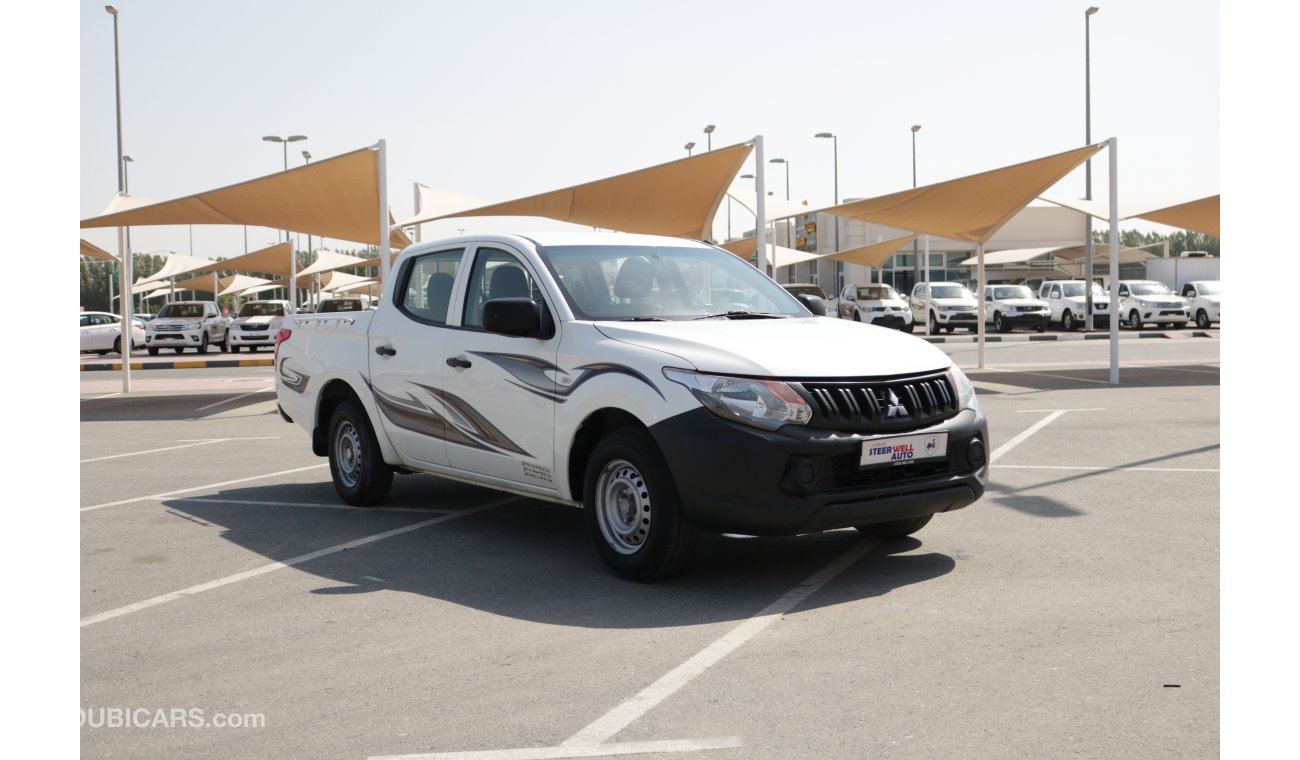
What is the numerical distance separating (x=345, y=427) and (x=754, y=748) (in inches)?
213

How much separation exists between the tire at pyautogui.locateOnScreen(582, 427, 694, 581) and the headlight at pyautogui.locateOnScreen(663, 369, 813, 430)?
411mm

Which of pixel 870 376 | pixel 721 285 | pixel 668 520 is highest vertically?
pixel 721 285

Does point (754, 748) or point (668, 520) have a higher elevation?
point (668, 520)

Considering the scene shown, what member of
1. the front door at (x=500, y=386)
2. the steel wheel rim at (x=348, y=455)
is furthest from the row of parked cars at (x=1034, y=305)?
the front door at (x=500, y=386)

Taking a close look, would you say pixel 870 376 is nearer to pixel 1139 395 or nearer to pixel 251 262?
pixel 1139 395

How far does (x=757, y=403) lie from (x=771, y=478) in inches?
13.5

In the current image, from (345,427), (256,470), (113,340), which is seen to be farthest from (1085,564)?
(113,340)

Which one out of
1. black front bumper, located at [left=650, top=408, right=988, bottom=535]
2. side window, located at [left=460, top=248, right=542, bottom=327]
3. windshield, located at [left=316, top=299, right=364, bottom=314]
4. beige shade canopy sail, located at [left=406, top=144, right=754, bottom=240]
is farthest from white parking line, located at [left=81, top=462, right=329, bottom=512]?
windshield, located at [left=316, top=299, right=364, bottom=314]

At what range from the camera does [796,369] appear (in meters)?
5.75

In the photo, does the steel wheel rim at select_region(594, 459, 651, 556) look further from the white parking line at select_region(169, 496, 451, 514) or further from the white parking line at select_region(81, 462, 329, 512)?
the white parking line at select_region(81, 462, 329, 512)

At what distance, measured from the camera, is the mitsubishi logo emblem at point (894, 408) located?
232 inches

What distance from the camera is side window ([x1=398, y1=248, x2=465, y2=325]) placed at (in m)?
7.68

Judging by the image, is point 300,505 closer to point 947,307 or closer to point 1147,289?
point 947,307

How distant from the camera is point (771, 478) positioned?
561cm
